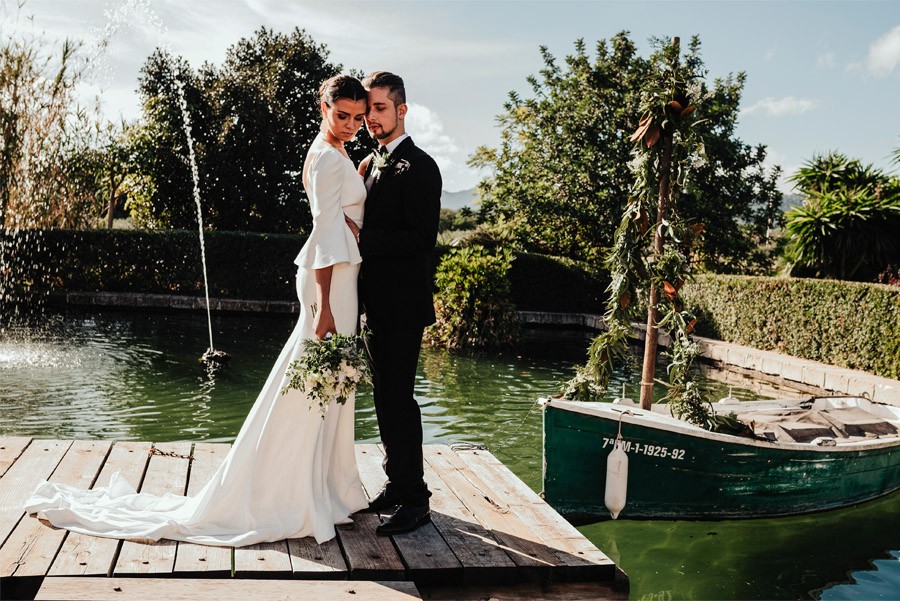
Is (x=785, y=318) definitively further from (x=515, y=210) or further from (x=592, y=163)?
(x=515, y=210)

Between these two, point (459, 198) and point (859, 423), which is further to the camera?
point (459, 198)

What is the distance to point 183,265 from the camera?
2033 centimetres

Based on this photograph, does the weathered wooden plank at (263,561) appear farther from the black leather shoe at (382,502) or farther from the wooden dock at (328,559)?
the black leather shoe at (382,502)

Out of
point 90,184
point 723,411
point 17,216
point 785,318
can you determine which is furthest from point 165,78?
point 723,411

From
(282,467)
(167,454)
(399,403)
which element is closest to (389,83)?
(399,403)

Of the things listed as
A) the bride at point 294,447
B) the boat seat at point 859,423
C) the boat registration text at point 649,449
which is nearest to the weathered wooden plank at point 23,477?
the bride at point 294,447

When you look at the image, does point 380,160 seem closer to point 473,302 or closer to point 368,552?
point 368,552

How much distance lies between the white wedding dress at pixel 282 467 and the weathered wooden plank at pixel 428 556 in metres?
0.40

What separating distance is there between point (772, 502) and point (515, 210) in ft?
61.4

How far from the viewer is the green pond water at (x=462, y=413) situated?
598 cm

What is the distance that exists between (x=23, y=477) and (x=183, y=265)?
Result: 16357 mm

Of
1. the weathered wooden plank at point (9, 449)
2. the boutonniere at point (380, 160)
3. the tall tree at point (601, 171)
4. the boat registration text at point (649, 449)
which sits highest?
the tall tree at point (601, 171)

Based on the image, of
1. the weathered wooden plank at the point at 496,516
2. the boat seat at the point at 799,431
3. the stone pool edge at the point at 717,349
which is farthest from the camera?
the stone pool edge at the point at 717,349

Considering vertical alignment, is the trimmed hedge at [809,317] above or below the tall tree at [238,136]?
below
